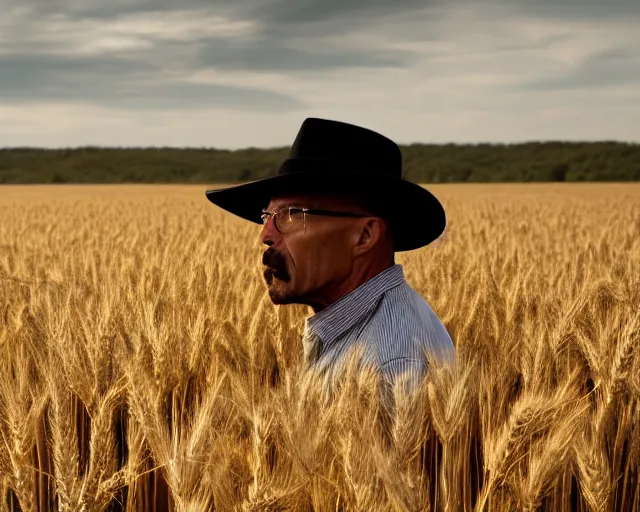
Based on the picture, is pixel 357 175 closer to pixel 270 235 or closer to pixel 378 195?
pixel 378 195

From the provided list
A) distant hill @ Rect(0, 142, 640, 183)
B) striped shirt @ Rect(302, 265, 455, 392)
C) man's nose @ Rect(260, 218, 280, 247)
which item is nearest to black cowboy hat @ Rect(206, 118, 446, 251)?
man's nose @ Rect(260, 218, 280, 247)

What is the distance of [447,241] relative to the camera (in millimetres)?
6148

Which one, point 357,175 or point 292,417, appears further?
point 357,175

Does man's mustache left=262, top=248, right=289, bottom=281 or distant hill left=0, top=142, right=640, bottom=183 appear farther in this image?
distant hill left=0, top=142, right=640, bottom=183

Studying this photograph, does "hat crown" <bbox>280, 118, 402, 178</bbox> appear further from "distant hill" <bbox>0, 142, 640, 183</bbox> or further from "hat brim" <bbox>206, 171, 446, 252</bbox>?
"distant hill" <bbox>0, 142, 640, 183</bbox>

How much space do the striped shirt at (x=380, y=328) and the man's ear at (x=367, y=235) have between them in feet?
0.26

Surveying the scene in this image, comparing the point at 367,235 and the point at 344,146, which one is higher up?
the point at 344,146

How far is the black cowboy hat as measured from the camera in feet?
6.43

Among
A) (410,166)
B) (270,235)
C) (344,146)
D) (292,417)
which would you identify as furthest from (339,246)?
(410,166)

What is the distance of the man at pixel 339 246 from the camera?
190 centimetres

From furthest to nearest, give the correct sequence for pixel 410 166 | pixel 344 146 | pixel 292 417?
pixel 410 166 → pixel 344 146 → pixel 292 417

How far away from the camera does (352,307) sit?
191cm

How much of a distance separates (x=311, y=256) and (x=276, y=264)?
3.6 inches

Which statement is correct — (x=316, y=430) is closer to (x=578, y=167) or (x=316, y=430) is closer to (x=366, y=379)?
(x=366, y=379)
